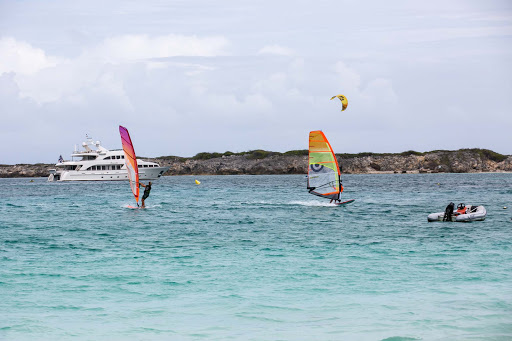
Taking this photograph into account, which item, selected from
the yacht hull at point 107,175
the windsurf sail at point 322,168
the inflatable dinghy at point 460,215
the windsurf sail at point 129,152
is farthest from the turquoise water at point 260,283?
the yacht hull at point 107,175

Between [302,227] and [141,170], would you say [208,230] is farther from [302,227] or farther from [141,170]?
[141,170]

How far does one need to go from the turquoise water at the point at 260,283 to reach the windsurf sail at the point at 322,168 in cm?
1047

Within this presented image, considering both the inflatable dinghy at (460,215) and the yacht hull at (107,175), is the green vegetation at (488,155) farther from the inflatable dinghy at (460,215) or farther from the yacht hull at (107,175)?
the inflatable dinghy at (460,215)

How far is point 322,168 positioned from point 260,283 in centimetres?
2578

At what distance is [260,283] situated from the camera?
16641 millimetres

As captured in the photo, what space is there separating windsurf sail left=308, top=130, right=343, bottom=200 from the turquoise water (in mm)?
10467

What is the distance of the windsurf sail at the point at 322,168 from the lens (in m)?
40.4

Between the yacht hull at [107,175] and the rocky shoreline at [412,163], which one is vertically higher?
the rocky shoreline at [412,163]

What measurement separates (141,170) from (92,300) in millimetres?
97001

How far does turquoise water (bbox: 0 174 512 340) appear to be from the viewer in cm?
1230

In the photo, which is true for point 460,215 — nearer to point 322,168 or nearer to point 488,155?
point 322,168

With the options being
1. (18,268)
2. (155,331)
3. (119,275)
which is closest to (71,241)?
(18,268)

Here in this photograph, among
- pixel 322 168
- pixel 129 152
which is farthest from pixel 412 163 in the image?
pixel 129 152

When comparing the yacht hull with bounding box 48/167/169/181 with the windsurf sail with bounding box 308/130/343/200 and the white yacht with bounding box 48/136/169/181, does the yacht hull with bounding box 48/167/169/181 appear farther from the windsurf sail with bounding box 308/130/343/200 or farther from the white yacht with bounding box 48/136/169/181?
the windsurf sail with bounding box 308/130/343/200
